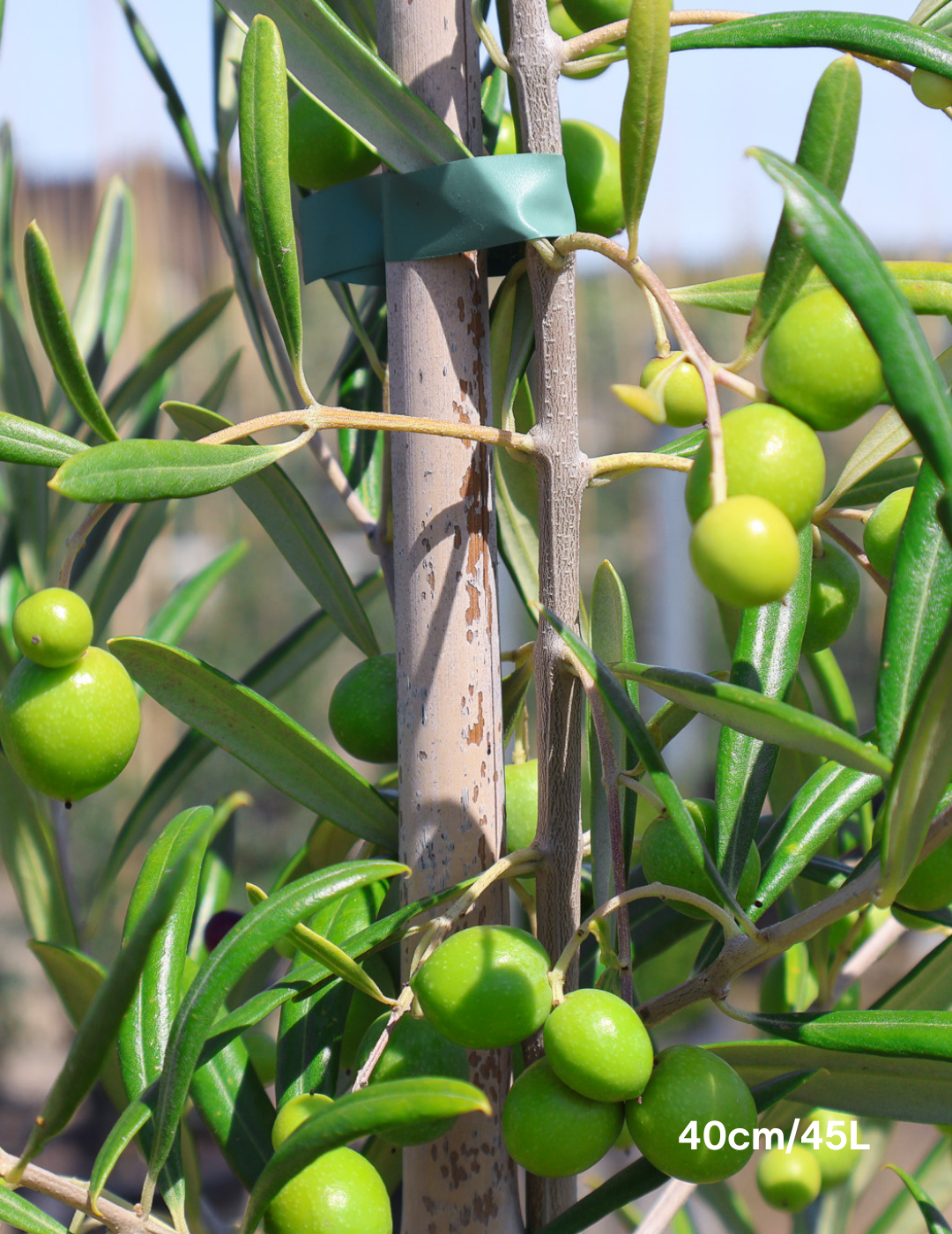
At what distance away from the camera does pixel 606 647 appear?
484 mm

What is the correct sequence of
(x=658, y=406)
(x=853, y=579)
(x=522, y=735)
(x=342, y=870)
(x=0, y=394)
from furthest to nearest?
(x=0, y=394), (x=522, y=735), (x=853, y=579), (x=342, y=870), (x=658, y=406)

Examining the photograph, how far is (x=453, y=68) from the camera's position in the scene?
18.6 inches

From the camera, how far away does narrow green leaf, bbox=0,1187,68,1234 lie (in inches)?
14.9

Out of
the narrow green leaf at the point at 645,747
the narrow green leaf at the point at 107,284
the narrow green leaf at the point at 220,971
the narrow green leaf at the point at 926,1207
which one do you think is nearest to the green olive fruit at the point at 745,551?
the narrow green leaf at the point at 645,747

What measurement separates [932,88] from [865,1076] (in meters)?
0.42

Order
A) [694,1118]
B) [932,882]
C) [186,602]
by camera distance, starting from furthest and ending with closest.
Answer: [186,602] < [932,882] < [694,1118]

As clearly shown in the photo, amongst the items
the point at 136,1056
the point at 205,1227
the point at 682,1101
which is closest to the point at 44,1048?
the point at 205,1227

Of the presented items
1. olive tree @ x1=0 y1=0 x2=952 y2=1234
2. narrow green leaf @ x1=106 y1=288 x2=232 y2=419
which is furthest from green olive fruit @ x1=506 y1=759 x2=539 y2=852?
narrow green leaf @ x1=106 y1=288 x2=232 y2=419

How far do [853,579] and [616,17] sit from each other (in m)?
0.31

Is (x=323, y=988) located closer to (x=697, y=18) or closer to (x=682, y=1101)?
(x=682, y=1101)

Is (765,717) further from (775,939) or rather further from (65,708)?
(65,708)

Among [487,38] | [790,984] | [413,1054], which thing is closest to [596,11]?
[487,38]

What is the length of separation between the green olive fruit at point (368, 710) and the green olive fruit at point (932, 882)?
0.27 m

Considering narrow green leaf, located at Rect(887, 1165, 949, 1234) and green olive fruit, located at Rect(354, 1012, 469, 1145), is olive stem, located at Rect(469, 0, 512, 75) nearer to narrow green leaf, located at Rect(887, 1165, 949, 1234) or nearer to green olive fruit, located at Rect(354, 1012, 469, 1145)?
green olive fruit, located at Rect(354, 1012, 469, 1145)
